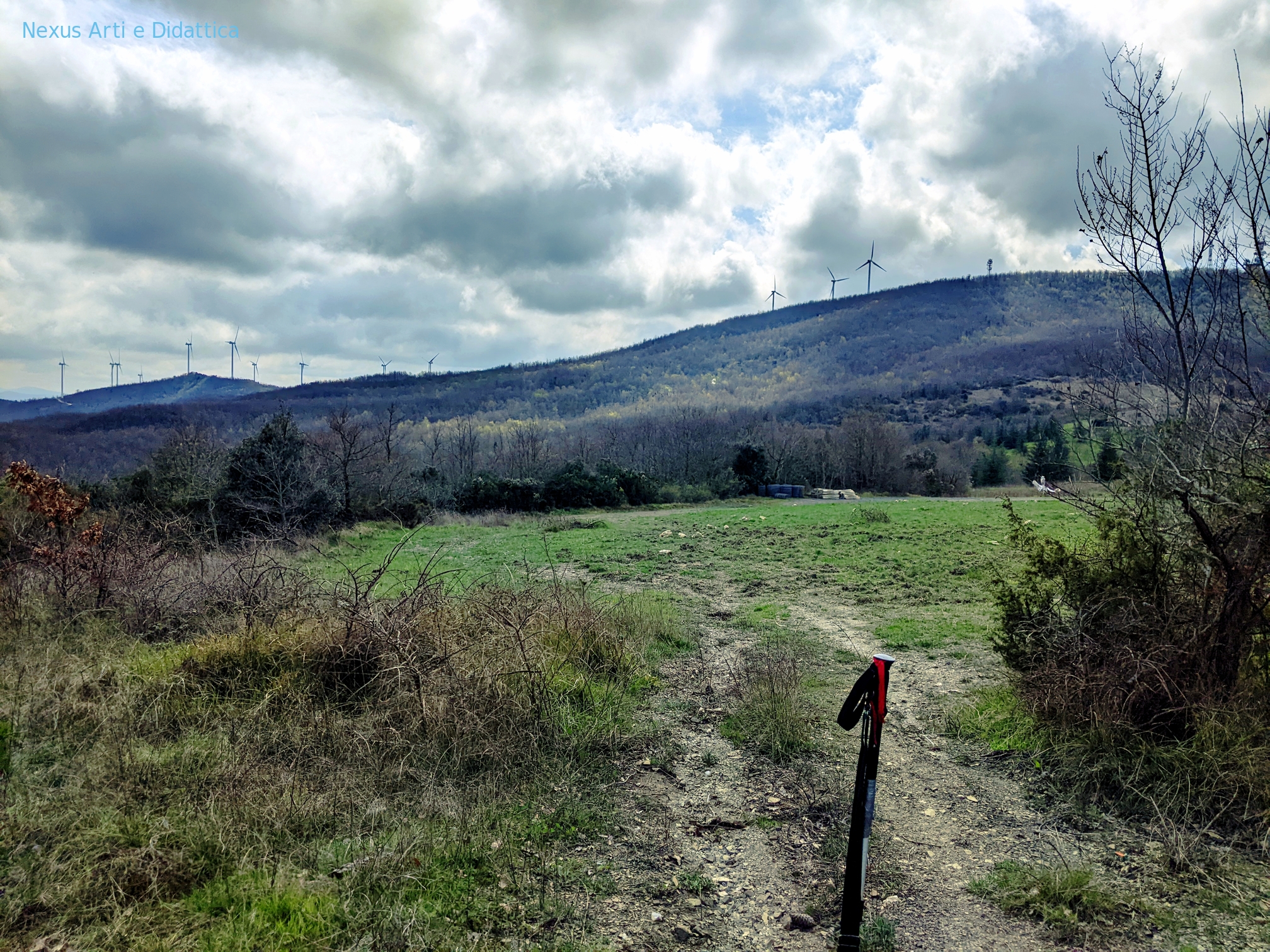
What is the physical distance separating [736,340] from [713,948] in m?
198

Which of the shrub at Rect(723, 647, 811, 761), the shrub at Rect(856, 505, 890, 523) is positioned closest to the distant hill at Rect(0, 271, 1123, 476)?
the shrub at Rect(856, 505, 890, 523)

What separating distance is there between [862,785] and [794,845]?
→ 204 centimetres

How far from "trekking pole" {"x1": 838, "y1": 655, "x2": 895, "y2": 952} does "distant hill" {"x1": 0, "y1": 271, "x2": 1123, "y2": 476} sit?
72.0m

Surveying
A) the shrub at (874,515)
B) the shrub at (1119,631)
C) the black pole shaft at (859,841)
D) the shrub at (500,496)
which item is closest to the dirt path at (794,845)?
the black pole shaft at (859,841)

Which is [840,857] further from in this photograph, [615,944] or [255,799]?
[255,799]

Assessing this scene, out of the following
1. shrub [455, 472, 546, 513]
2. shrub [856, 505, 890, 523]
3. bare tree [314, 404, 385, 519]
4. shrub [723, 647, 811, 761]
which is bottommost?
shrub [723, 647, 811, 761]

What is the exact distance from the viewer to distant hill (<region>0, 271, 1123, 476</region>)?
106m

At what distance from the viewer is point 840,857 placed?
4.61m

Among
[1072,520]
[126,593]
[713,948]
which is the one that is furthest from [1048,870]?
[1072,520]

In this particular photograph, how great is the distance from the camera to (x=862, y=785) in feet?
10.4

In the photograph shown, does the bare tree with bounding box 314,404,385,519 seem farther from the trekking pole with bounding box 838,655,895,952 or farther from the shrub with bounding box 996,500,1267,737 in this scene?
the trekking pole with bounding box 838,655,895,952

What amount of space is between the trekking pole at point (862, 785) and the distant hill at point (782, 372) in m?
72.0

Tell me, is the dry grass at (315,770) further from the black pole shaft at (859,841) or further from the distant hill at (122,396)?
the distant hill at (122,396)

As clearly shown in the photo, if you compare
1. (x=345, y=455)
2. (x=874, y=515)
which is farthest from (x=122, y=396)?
(x=874, y=515)
